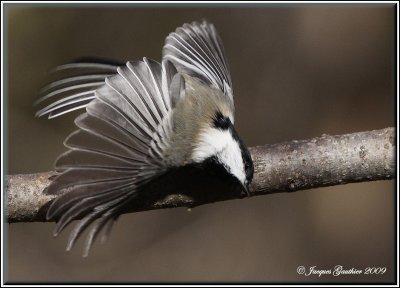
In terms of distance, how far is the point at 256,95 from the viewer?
156 inches

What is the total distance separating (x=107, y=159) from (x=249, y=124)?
7.26 ft

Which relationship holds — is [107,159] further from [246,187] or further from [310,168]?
[310,168]

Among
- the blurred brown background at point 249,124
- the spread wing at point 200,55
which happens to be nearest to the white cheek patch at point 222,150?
the spread wing at point 200,55

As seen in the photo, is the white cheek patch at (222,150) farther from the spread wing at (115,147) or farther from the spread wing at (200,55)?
the spread wing at (200,55)

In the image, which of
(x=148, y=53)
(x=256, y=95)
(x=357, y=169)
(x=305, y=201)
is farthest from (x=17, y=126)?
(x=357, y=169)

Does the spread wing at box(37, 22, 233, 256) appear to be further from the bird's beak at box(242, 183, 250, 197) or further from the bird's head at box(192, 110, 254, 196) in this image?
the bird's beak at box(242, 183, 250, 197)

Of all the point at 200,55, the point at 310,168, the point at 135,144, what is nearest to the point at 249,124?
the point at 200,55

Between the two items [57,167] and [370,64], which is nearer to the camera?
[57,167]

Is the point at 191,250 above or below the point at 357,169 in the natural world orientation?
below

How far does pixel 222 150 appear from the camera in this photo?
77.8 inches

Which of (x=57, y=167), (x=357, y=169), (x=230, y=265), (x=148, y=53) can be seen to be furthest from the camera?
(x=148, y=53)

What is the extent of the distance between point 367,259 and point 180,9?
2.00 metres

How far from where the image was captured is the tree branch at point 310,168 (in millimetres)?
1953

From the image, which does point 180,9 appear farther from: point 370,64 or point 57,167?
point 57,167
